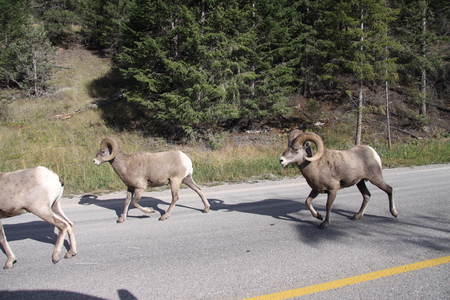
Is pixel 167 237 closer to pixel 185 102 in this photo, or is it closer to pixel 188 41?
pixel 185 102

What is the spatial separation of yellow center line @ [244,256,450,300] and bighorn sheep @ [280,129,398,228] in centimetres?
159

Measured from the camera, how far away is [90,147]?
15641mm

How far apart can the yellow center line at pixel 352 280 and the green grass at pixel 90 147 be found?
602 cm

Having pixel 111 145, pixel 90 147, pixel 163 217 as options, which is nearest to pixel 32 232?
pixel 111 145

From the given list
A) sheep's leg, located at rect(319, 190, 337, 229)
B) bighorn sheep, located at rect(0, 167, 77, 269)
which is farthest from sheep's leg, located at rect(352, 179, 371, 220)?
bighorn sheep, located at rect(0, 167, 77, 269)

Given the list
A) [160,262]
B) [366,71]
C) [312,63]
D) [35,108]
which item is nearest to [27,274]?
[160,262]

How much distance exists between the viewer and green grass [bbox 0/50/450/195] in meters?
10.0

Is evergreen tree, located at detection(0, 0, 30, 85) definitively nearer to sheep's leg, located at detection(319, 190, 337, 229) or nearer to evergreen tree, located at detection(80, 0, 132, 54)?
evergreen tree, located at detection(80, 0, 132, 54)

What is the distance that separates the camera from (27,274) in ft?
12.4

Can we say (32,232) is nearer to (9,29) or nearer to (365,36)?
(365,36)

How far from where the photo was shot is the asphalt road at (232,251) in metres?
3.34

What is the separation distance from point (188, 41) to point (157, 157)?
38.5 ft

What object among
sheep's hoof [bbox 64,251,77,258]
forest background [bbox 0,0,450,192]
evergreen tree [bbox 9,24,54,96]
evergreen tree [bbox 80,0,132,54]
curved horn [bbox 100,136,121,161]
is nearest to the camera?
sheep's hoof [bbox 64,251,77,258]

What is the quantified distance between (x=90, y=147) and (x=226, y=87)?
8.38 meters
